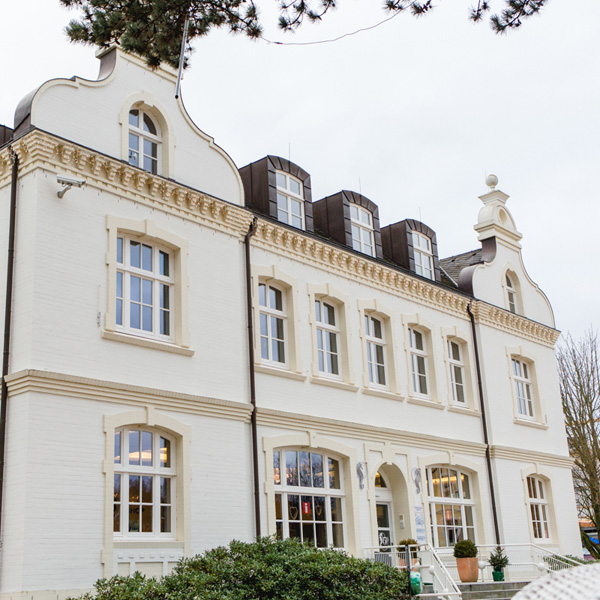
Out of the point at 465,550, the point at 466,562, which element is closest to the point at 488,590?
the point at 466,562

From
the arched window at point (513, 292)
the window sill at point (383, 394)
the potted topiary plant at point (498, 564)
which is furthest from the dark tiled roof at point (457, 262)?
the potted topiary plant at point (498, 564)

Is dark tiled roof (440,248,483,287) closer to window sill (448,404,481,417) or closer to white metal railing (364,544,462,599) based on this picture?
window sill (448,404,481,417)

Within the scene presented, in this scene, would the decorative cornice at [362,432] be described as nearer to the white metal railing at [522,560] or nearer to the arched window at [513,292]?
the white metal railing at [522,560]

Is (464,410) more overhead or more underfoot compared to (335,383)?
more underfoot

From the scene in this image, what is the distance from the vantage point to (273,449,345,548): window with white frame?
60.4ft

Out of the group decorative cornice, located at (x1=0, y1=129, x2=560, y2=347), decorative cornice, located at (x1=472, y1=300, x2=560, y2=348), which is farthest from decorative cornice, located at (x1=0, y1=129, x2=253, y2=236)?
decorative cornice, located at (x1=472, y1=300, x2=560, y2=348)

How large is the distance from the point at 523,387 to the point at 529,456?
2631 mm

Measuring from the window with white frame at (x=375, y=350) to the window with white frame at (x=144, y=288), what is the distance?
6.79 meters

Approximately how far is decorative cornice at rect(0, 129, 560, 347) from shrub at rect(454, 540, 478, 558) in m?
7.04

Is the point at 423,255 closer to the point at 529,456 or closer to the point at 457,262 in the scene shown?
the point at 457,262

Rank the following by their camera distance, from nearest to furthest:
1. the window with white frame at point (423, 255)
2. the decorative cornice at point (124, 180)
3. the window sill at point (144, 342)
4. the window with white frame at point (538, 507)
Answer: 1. the decorative cornice at point (124, 180)
2. the window sill at point (144, 342)
3. the window with white frame at point (423, 255)
4. the window with white frame at point (538, 507)

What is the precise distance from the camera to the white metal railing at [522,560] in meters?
22.2

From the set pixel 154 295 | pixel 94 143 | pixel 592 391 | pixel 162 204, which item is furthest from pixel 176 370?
pixel 592 391

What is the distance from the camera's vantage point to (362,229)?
78.1ft
